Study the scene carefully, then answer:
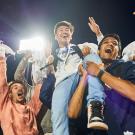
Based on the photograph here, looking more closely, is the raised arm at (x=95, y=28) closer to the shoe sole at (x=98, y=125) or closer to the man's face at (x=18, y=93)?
the man's face at (x=18, y=93)

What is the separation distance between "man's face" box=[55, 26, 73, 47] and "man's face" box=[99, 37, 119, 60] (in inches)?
16.7

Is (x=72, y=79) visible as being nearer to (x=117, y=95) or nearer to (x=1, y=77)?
(x=117, y=95)

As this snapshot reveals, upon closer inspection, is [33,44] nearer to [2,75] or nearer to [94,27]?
[2,75]

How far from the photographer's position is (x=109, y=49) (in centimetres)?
360

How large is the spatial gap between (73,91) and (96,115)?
0.54 m

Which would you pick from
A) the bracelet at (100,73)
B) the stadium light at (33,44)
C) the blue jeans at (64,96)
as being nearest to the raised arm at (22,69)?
the stadium light at (33,44)

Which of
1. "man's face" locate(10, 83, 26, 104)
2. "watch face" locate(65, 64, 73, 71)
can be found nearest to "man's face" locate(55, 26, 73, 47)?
"watch face" locate(65, 64, 73, 71)

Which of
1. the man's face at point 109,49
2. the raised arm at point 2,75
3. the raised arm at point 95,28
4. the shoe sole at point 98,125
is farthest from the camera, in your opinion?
the raised arm at point 95,28

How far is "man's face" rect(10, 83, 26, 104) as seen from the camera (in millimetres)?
3846

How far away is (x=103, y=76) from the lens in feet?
10.2

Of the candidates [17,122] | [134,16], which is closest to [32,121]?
[17,122]

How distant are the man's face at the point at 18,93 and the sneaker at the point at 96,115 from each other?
1.09 m

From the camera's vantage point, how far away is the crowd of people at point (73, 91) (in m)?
3.08

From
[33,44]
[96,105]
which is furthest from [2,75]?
[96,105]
